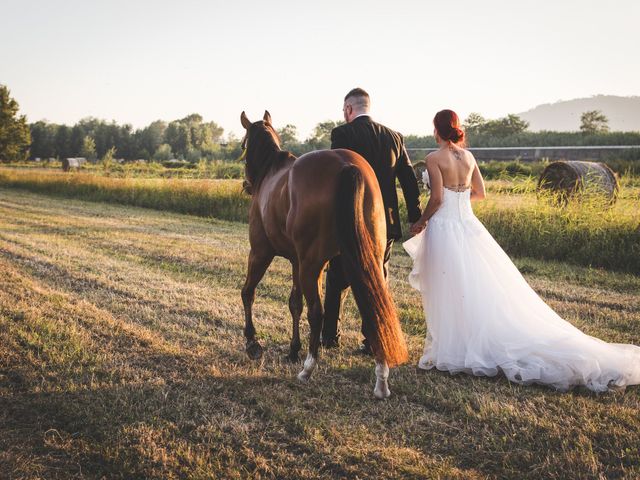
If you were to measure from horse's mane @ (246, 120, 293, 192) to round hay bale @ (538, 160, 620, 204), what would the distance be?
869 cm

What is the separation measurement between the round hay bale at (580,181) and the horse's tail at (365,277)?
30.4 ft

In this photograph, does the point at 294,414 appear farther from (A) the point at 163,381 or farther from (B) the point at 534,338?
(B) the point at 534,338

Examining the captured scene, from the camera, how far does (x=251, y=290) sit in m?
5.23

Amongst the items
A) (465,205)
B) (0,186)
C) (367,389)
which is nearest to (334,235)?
(367,389)

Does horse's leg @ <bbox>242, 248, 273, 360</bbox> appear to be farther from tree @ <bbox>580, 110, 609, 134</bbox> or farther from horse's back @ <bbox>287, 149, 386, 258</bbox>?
tree @ <bbox>580, 110, 609, 134</bbox>

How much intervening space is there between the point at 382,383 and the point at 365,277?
0.84 meters

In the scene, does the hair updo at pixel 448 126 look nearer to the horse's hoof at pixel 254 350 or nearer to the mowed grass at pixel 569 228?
the horse's hoof at pixel 254 350

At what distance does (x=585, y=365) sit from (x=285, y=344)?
Result: 275 centimetres

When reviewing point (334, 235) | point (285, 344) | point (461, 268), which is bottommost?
point (285, 344)

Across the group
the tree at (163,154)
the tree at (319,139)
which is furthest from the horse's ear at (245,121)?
the tree at (163,154)

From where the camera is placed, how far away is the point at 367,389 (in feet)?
13.8

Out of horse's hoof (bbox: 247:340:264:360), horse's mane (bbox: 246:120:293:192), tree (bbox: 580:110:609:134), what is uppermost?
tree (bbox: 580:110:609:134)

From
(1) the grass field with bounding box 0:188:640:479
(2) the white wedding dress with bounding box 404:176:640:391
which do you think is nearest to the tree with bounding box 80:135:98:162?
(1) the grass field with bounding box 0:188:640:479

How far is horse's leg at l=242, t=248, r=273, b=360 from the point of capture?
16.3 ft
